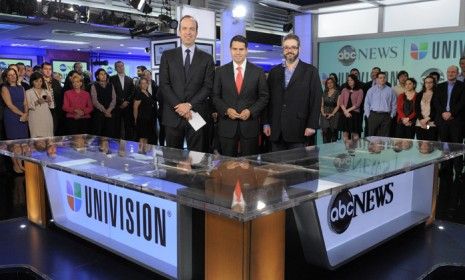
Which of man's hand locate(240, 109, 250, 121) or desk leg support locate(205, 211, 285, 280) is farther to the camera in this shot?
man's hand locate(240, 109, 250, 121)

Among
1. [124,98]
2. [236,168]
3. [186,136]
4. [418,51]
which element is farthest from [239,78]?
[418,51]

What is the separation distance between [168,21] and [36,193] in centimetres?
492

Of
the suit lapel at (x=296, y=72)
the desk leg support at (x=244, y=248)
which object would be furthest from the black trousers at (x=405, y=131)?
the desk leg support at (x=244, y=248)

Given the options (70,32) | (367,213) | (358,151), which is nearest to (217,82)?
(358,151)

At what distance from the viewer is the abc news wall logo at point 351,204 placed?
7.85 ft

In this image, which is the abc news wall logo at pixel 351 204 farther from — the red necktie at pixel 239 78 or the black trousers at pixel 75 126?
the black trousers at pixel 75 126

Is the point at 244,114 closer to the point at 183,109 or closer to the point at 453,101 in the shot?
the point at 183,109

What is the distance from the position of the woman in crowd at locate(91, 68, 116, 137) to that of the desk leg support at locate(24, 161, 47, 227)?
10.3ft

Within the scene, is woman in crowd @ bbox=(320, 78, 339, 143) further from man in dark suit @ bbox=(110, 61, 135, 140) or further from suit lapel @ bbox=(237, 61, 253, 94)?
suit lapel @ bbox=(237, 61, 253, 94)

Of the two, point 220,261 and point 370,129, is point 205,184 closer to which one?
point 220,261

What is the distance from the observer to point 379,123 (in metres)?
6.52

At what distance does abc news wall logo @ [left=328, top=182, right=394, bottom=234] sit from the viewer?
2.39 meters

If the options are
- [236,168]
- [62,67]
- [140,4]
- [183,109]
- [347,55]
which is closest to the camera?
[236,168]

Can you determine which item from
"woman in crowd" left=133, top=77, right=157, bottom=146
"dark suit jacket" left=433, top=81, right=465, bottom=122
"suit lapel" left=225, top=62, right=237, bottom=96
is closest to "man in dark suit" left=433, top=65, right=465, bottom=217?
"dark suit jacket" left=433, top=81, right=465, bottom=122
